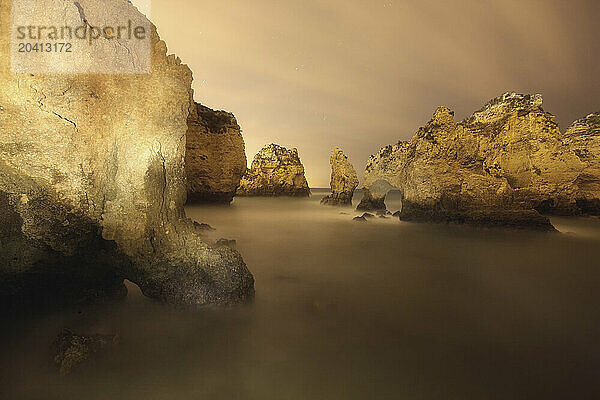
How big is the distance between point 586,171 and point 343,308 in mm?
17503

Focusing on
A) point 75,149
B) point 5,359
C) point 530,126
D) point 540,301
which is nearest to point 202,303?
point 5,359

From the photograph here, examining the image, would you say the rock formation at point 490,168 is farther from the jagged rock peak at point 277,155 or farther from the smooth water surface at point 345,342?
the jagged rock peak at point 277,155

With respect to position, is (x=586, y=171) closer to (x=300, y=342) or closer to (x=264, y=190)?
(x=300, y=342)

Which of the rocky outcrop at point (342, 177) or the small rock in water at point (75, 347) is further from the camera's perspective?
the rocky outcrop at point (342, 177)

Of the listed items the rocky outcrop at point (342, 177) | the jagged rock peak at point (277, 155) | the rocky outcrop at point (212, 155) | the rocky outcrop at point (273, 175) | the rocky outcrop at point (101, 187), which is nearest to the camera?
the rocky outcrop at point (101, 187)

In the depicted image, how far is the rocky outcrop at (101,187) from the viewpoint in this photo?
6.81 ft

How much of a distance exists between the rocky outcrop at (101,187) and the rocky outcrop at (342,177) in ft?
47.4

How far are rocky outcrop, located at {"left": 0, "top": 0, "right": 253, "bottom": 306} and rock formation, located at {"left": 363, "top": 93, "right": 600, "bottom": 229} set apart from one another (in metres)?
7.90

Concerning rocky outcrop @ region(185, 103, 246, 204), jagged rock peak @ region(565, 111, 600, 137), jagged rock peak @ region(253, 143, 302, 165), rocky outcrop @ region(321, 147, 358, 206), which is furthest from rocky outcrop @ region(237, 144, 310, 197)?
jagged rock peak @ region(565, 111, 600, 137)

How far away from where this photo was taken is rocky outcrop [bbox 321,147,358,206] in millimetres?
16922

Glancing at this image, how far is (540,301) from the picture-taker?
3057mm

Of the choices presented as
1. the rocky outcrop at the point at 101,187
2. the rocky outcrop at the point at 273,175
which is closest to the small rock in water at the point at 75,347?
the rocky outcrop at the point at 101,187

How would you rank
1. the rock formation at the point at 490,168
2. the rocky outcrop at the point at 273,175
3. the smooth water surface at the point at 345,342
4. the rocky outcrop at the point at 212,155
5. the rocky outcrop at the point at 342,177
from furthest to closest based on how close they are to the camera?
the rocky outcrop at the point at 273,175 → the rocky outcrop at the point at 342,177 → the rocky outcrop at the point at 212,155 → the rock formation at the point at 490,168 → the smooth water surface at the point at 345,342

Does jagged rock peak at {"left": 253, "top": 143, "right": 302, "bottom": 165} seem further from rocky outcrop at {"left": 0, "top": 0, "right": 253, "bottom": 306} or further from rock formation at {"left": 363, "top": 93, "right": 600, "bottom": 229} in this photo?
rocky outcrop at {"left": 0, "top": 0, "right": 253, "bottom": 306}
